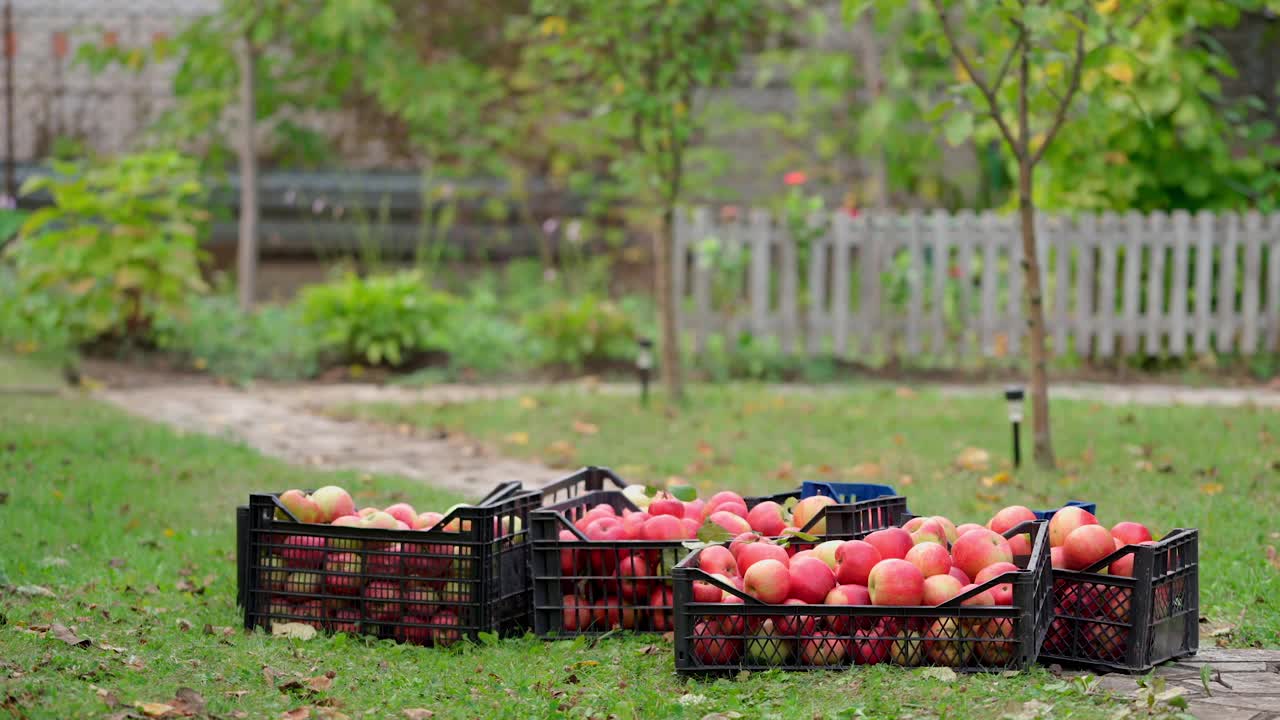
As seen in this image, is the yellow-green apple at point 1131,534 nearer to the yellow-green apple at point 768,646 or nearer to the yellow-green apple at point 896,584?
the yellow-green apple at point 896,584

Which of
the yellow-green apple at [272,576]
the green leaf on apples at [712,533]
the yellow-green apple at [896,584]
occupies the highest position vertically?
the green leaf on apples at [712,533]

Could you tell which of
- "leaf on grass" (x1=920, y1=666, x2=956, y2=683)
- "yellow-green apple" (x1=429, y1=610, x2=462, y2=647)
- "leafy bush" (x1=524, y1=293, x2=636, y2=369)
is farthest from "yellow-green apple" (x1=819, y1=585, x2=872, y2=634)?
"leafy bush" (x1=524, y1=293, x2=636, y2=369)

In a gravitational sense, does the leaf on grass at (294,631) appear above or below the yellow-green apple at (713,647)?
below

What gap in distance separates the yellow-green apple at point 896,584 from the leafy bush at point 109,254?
837 centimetres

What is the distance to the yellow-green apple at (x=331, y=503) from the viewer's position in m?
4.36

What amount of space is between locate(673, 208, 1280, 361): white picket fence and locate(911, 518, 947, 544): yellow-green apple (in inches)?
303

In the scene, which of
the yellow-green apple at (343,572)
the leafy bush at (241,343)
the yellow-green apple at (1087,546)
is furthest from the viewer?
the leafy bush at (241,343)

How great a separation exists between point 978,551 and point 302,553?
6.57 ft

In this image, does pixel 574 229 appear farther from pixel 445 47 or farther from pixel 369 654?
pixel 369 654

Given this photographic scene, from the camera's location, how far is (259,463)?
7480 mm

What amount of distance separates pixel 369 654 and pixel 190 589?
3.75 ft

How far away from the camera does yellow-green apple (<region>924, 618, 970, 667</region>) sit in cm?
369

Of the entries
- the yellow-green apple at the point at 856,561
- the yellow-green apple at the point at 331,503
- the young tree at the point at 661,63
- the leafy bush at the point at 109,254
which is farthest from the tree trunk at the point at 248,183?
the yellow-green apple at the point at 856,561

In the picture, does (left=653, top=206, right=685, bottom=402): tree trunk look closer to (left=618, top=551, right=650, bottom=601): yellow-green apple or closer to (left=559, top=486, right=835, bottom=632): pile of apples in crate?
(left=559, top=486, right=835, bottom=632): pile of apples in crate
